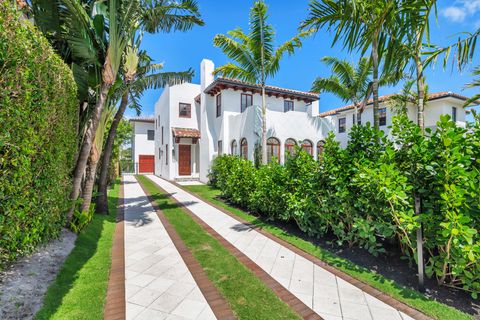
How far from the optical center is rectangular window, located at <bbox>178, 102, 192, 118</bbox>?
74.1 ft

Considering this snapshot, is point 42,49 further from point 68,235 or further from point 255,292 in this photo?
point 255,292

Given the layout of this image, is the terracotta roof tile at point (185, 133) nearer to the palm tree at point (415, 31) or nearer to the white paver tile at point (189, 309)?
the palm tree at point (415, 31)

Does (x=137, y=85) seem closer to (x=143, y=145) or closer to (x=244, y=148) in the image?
(x=244, y=148)

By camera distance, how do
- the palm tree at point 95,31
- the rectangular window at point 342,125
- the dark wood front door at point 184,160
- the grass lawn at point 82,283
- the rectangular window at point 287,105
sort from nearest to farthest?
1. the grass lawn at point 82,283
2. the palm tree at point 95,31
3. the rectangular window at point 287,105
4. the dark wood front door at point 184,160
5. the rectangular window at point 342,125

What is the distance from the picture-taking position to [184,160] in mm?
23141

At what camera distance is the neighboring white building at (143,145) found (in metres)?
33.1

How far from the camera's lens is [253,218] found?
346 inches

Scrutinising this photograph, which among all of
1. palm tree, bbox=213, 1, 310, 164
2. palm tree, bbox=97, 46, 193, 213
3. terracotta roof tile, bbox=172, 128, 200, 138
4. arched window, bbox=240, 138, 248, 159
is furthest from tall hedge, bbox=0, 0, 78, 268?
terracotta roof tile, bbox=172, 128, 200, 138

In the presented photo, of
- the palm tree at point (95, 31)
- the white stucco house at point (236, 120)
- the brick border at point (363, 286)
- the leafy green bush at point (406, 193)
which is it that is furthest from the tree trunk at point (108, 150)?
the white stucco house at point (236, 120)

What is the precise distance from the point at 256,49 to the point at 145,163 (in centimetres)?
2677

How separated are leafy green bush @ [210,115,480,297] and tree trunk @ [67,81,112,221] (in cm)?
585

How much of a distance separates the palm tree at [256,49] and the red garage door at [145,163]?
24516 mm

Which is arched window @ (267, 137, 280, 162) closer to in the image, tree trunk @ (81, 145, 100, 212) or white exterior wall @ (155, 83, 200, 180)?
white exterior wall @ (155, 83, 200, 180)

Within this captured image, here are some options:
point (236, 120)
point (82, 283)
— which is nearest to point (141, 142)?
point (236, 120)
